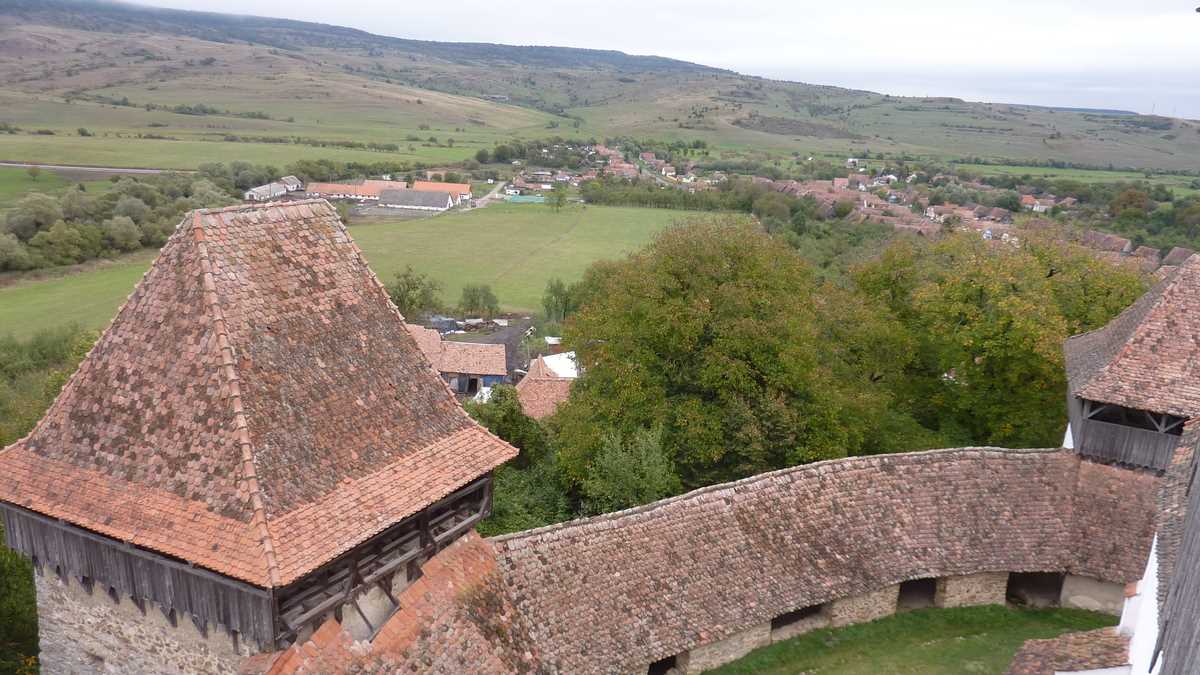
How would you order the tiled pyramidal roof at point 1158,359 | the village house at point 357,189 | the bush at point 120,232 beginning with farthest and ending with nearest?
the village house at point 357,189 → the bush at point 120,232 → the tiled pyramidal roof at point 1158,359

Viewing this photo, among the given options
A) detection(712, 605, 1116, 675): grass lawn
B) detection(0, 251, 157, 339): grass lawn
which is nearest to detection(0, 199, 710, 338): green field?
detection(0, 251, 157, 339): grass lawn

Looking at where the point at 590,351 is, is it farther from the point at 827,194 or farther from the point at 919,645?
the point at 827,194

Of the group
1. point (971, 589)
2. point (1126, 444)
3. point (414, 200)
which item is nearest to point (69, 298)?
point (414, 200)

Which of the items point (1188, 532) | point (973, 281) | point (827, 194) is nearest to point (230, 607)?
point (1188, 532)

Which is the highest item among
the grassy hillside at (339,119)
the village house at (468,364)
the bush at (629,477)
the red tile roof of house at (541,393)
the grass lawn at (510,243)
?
the grassy hillside at (339,119)

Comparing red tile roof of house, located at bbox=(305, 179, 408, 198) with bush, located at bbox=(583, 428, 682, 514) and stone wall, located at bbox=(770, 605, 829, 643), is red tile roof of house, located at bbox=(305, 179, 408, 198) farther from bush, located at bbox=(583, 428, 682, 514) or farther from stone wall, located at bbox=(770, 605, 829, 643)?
stone wall, located at bbox=(770, 605, 829, 643)

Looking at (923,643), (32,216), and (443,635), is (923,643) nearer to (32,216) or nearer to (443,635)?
(443,635)

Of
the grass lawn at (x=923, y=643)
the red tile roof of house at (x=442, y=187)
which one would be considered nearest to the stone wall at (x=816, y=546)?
the grass lawn at (x=923, y=643)

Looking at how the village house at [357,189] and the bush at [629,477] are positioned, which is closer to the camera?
the bush at [629,477]

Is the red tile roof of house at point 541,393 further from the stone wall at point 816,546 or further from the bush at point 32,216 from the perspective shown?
the bush at point 32,216
